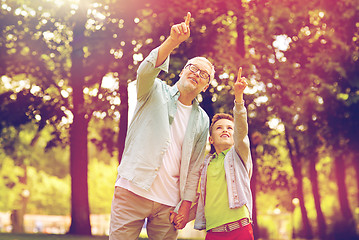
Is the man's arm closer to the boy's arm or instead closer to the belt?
the boy's arm

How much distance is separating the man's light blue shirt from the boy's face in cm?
56

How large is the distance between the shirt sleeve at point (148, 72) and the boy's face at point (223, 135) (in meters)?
1.17

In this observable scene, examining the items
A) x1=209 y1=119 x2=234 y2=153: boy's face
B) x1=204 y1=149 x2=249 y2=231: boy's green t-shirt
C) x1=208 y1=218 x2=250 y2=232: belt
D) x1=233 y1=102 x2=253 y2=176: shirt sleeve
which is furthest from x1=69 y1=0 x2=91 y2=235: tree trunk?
x1=208 y1=218 x2=250 y2=232: belt

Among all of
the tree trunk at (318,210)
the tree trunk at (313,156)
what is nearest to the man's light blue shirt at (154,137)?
the tree trunk at (313,156)

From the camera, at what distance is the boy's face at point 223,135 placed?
4.92m

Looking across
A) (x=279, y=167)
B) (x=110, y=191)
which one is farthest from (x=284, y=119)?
(x=110, y=191)

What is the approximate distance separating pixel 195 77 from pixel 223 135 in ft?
2.74

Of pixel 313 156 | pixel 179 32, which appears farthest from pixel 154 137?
pixel 313 156

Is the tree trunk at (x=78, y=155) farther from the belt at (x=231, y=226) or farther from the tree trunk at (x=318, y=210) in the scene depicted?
the belt at (x=231, y=226)

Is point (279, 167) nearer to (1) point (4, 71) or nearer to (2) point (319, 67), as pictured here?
(2) point (319, 67)

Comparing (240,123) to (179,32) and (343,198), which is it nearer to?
(179,32)

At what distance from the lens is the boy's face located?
4.92 meters

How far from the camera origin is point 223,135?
493 centimetres

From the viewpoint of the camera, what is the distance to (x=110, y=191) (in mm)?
41250
